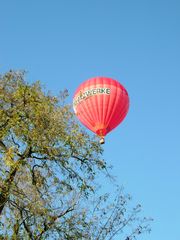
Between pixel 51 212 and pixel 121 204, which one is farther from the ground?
pixel 121 204

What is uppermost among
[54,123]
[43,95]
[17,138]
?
[43,95]

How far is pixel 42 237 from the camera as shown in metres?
14.8

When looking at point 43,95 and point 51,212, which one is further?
point 43,95

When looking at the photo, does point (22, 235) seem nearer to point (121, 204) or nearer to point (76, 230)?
point (76, 230)

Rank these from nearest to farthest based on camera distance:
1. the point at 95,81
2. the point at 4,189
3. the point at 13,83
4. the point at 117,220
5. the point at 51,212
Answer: the point at 4,189, the point at 51,212, the point at 13,83, the point at 117,220, the point at 95,81

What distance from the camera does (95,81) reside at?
40.2 meters

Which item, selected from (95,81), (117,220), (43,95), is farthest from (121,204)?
(95,81)

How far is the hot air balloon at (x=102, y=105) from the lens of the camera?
3869cm

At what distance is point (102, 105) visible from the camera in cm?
3906

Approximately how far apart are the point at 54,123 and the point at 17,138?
1308 millimetres

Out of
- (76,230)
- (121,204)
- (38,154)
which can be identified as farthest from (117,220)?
(38,154)

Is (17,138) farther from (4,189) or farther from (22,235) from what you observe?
(22,235)

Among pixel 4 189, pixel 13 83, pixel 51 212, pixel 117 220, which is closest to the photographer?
pixel 4 189

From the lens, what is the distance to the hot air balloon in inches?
1523
